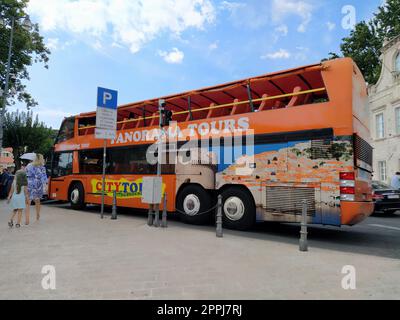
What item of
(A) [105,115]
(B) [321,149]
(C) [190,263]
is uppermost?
(A) [105,115]

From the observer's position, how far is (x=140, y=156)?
33.8ft

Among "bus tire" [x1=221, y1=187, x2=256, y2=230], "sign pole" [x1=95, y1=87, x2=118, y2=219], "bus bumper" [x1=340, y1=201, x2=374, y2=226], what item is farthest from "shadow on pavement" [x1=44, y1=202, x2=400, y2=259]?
"sign pole" [x1=95, y1=87, x2=118, y2=219]

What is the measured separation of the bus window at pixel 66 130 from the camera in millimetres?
13148

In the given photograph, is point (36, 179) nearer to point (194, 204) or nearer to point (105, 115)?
point (105, 115)

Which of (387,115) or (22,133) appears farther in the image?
(22,133)

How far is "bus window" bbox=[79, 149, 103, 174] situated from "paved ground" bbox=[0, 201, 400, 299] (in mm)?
3743

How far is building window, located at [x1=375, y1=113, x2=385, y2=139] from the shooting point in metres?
23.0

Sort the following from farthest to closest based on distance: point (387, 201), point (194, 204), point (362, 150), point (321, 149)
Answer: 1. point (387, 201)
2. point (194, 204)
3. point (362, 150)
4. point (321, 149)

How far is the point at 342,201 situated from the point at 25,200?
782 cm

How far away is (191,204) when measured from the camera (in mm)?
8875

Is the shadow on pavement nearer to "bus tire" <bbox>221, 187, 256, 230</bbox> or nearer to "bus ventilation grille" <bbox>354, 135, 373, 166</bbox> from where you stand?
"bus tire" <bbox>221, 187, 256, 230</bbox>

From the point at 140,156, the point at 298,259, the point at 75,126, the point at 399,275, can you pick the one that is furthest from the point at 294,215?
the point at 75,126

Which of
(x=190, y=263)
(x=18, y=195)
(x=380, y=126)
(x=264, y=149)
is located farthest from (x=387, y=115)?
(x=18, y=195)

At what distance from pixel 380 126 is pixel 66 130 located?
69.7 ft
